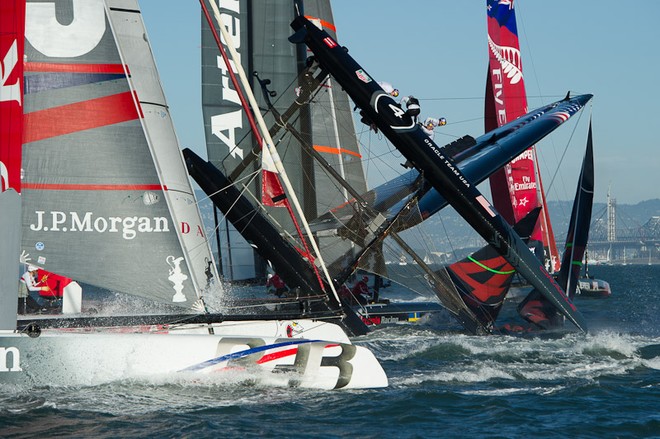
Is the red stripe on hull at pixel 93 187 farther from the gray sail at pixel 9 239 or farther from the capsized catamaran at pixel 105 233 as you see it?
the gray sail at pixel 9 239

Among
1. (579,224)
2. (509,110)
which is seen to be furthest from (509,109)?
(579,224)

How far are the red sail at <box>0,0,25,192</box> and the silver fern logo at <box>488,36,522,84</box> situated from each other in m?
21.2

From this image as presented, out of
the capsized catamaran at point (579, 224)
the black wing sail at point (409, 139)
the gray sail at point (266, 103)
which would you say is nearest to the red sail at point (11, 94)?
the black wing sail at point (409, 139)

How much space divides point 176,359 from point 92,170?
239cm

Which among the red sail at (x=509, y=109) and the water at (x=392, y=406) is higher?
the red sail at (x=509, y=109)

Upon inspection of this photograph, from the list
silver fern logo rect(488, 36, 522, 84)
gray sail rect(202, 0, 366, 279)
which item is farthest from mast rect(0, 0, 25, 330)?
silver fern logo rect(488, 36, 522, 84)

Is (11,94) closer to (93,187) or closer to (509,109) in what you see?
(93,187)

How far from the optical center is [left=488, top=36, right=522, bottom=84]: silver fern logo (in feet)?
99.0

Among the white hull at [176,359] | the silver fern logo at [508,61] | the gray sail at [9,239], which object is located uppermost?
the silver fern logo at [508,61]

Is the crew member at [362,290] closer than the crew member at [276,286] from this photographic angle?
No

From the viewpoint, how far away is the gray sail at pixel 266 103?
22.6m

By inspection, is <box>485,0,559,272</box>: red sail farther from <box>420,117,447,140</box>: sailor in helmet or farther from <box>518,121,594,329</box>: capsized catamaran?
<box>420,117,447,140</box>: sailor in helmet

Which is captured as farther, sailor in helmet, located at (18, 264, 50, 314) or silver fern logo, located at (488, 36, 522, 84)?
silver fern logo, located at (488, 36, 522, 84)

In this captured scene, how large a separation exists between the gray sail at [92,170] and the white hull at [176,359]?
0.57 metres
